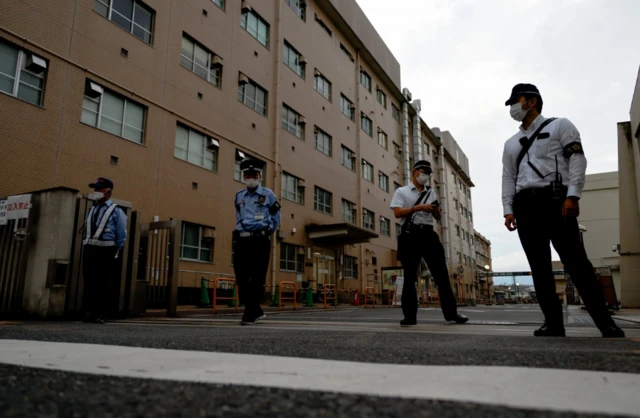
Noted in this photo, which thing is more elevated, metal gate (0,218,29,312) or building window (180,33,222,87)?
building window (180,33,222,87)

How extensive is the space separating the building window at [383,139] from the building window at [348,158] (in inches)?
205

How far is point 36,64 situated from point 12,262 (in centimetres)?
656

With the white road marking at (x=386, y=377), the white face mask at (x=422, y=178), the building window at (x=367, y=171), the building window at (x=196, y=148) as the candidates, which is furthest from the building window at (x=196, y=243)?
the building window at (x=367, y=171)

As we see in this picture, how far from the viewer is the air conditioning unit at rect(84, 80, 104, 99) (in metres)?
12.0

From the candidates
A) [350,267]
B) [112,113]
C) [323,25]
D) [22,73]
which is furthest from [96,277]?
[323,25]

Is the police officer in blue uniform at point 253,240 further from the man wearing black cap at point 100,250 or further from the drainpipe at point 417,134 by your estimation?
the drainpipe at point 417,134

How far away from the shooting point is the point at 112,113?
42.0ft

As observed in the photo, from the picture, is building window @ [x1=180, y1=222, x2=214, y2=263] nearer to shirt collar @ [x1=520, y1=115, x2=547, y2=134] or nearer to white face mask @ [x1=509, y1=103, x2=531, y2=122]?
white face mask @ [x1=509, y1=103, x2=531, y2=122]

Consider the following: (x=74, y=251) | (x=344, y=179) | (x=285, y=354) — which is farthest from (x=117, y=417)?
(x=344, y=179)

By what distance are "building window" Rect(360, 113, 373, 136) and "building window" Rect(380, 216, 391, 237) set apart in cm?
619

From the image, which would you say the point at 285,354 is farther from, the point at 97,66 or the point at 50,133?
the point at 97,66

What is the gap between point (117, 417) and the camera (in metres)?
0.87

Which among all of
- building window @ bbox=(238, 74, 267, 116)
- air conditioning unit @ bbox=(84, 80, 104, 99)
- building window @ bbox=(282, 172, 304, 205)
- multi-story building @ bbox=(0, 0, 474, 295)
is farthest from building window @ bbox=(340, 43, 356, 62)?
air conditioning unit @ bbox=(84, 80, 104, 99)

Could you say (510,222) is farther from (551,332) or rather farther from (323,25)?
(323,25)
